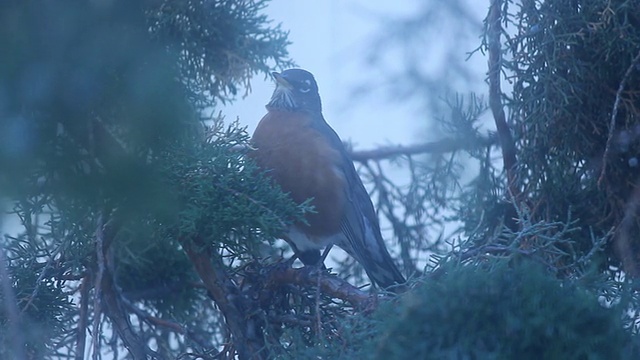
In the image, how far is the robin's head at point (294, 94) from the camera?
4.33 m

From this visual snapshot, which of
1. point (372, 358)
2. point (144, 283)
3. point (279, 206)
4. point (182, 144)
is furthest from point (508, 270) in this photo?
point (144, 283)

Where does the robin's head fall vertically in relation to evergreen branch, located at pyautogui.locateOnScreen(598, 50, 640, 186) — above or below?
above

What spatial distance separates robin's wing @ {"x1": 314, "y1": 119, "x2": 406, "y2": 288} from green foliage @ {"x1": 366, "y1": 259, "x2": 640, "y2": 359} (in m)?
1.72

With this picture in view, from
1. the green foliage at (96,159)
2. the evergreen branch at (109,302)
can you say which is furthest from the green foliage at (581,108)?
the evergreen branch at (109,302)

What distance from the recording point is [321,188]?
383cm

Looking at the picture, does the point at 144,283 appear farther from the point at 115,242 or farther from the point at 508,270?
the point at 508,270

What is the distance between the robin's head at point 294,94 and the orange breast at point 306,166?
26cm

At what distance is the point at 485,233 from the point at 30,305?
1.57 metres

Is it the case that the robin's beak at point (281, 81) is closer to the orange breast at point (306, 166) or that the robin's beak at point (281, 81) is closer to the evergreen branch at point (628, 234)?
the orange breast at point (306, 166)

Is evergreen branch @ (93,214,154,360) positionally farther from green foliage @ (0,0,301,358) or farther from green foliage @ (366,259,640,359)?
green foliage @ (366,259,640,359)

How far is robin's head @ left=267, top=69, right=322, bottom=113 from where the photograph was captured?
14.2 ft

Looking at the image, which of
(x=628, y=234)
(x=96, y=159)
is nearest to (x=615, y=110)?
(x=628, y=234)

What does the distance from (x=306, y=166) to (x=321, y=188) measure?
4.6 inches

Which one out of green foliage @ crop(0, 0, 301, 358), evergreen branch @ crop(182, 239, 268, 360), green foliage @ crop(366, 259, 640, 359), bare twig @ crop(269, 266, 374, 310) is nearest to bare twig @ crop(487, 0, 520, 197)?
bare twig @ crop(269, 266, 374, 310)
